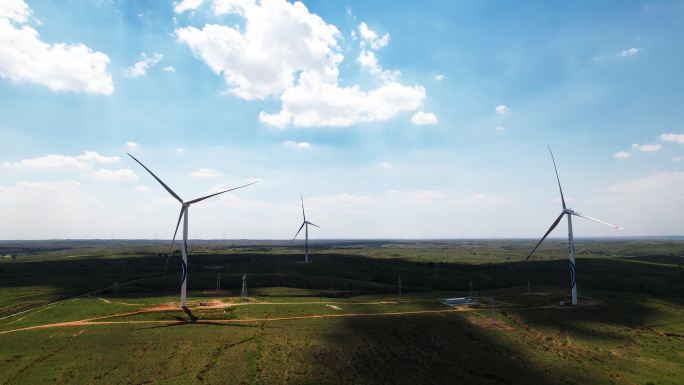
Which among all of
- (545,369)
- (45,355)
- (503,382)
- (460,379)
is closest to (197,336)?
(45,355)

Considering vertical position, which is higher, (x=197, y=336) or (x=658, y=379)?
(x=197, y=336)

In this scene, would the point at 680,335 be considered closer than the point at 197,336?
No

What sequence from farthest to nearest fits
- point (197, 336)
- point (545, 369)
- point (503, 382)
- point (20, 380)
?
point (197, 336) < point (545, 369) < point (503, 382) < point (20, 380)

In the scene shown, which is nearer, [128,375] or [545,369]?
[128,375]

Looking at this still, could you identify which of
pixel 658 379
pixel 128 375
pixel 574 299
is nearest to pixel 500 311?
pixel 574 299

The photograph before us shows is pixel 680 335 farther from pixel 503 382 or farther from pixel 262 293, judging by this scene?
pixel 262 293

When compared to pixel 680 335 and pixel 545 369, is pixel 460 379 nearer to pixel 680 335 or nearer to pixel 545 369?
pixel 545 369

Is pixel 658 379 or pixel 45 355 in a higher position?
pixel 45 355

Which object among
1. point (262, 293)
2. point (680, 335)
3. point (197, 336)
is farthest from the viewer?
point (262, 293)

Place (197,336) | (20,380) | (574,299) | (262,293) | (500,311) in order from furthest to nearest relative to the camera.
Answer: (262,293)
(574,299)
(500,311)
(197,336)
(20,380)
